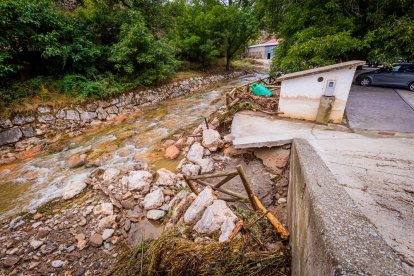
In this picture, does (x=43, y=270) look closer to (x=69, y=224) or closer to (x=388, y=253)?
(x=69, y=224)

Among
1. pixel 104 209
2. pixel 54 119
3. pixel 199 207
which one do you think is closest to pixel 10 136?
pixel 54 119

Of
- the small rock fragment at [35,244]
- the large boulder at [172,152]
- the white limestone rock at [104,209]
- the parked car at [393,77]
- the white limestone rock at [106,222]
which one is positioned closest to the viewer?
the small rock fragment at [35,244]

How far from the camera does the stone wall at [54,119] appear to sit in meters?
6.87

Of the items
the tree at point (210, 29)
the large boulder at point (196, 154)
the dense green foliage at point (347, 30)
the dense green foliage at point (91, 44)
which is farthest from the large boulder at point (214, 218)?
Result: the tree at point (210, 29)

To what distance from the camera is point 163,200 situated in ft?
14.5

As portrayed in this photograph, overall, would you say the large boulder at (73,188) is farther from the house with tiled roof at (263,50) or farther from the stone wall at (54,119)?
the house with tiled roof at (263,50)

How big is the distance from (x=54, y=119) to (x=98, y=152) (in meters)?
3.06

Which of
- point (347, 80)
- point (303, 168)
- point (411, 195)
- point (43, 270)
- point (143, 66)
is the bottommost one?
point (43, 270)

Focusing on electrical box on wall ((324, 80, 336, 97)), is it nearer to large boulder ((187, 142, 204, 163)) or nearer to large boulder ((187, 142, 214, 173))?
large boulder ((187, 142, 214, 173))

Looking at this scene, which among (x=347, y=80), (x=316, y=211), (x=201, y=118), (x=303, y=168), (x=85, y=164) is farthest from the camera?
(x=201, y=118)

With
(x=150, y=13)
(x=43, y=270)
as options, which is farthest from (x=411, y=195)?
(x=150, y=13)

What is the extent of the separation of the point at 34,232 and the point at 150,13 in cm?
1496

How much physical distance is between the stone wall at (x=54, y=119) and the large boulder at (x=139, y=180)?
499 centimetres

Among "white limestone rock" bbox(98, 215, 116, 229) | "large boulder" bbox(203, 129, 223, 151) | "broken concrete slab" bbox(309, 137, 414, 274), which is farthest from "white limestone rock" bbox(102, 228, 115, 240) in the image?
"broken concrete slab" bbox(309, 137, 414, 274)
